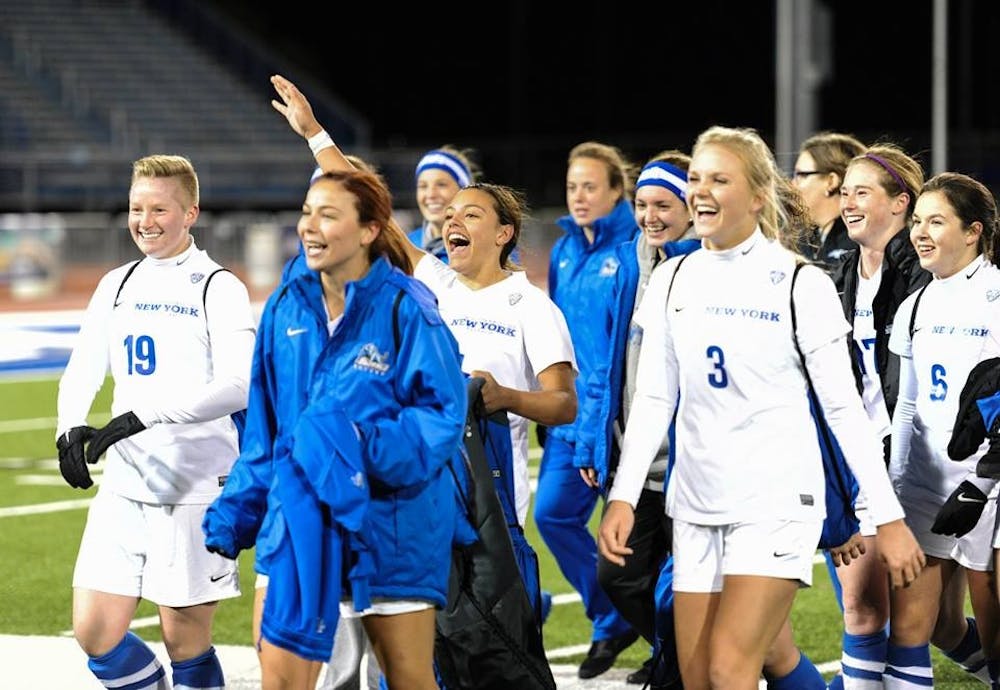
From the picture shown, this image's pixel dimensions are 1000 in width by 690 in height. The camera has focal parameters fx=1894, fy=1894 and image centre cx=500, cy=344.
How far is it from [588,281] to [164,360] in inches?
113

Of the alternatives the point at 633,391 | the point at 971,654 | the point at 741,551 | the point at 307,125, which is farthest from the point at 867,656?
the point at 307,125

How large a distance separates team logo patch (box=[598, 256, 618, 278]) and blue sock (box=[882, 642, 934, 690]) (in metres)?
2.56

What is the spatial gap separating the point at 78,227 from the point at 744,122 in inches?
772

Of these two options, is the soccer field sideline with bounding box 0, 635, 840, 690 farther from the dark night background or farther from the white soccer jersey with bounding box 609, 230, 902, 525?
the dark night background

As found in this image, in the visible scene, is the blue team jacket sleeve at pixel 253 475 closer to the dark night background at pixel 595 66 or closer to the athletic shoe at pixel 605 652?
the athletic shoe at pixel 605 652

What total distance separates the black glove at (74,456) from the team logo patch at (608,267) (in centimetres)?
303

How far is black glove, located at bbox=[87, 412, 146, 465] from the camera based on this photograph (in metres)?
5.79

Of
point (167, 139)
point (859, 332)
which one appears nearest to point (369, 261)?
point (859, 332)

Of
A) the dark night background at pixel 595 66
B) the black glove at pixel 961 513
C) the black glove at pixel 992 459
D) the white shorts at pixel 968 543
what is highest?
the dark night background at pixel 595 66

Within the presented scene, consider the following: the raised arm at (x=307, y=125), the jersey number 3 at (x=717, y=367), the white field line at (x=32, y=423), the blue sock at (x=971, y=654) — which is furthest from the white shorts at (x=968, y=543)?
the white field line at (x=32, y=423)

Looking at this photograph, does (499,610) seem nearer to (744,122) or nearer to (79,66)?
(79,66)

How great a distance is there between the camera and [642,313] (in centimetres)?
532

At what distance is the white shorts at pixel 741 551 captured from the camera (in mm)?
4977

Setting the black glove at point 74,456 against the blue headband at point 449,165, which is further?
the blue headband at point 449,165
